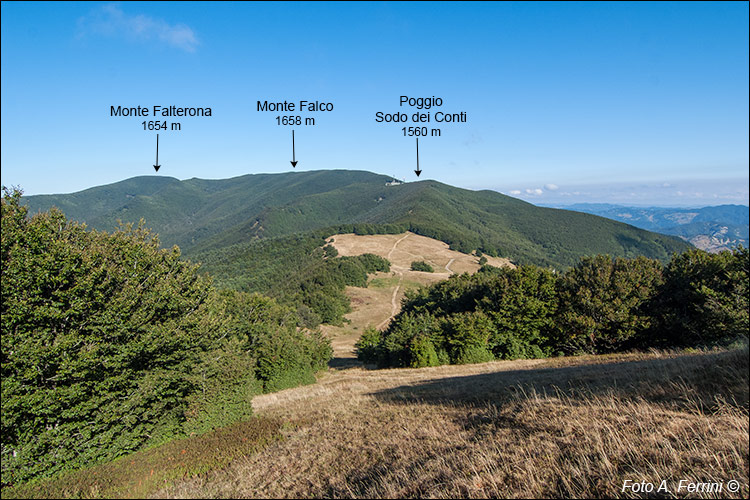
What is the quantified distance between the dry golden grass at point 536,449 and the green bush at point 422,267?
132 m

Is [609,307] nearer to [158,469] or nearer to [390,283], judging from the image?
[158,469]

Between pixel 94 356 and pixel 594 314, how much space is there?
1709 inches

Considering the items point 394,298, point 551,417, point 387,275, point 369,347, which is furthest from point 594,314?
point 387,275

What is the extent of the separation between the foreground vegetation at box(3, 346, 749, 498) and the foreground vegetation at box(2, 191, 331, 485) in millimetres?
3034

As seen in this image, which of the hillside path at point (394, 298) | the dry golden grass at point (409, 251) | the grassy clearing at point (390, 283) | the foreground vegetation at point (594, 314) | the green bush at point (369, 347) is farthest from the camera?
the dry golden grass at point (409, 251)

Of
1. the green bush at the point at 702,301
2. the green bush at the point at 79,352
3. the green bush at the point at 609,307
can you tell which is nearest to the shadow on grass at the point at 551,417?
the green bush at the point at 79,352

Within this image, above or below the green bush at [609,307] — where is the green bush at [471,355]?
below

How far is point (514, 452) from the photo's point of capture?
7152 mm

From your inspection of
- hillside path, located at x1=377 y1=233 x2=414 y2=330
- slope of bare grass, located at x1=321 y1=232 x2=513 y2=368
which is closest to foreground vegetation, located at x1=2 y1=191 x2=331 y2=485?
slope of bare grass, located at x1=321 y1=232 x2=513 y2=368

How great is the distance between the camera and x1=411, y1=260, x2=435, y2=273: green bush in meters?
143

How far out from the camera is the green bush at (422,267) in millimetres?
143125

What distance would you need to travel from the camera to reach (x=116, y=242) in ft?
64.1

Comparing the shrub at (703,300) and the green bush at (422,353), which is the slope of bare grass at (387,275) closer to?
the green bush at (422,353)

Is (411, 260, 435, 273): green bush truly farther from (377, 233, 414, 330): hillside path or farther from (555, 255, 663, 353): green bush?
(555, 255, 663, 353): green bush
